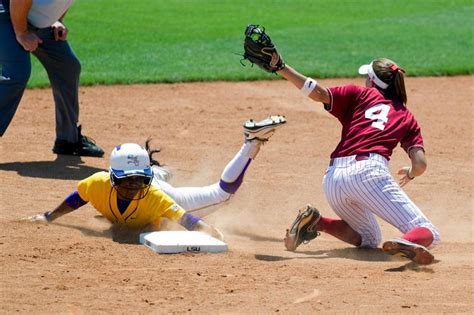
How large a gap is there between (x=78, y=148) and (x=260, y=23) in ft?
28.5

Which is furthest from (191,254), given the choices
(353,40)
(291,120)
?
(353,40)

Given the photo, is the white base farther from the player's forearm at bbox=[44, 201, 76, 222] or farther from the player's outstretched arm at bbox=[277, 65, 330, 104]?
the player's outstretched arm at bbox=[277, 65, 330, 104]

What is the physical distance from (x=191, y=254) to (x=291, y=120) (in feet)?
16.8

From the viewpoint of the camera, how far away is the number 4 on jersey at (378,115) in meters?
6.60

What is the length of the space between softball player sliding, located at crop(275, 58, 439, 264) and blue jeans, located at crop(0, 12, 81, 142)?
9.03 feet

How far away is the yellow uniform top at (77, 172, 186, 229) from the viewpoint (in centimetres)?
664

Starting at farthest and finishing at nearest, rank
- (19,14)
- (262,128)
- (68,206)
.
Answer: (19,14) → (262,128) → (68,206)

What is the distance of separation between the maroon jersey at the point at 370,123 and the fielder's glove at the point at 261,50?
42 centimetres

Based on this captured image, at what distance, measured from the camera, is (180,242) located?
622 centimetres

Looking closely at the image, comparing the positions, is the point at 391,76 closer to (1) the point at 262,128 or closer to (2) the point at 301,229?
(1) the point at 262,128

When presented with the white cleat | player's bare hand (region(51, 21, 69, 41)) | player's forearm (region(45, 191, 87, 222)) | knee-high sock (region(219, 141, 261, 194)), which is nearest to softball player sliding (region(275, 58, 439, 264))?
the white cleat

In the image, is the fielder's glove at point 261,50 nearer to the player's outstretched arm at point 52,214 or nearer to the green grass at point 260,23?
the player's outstretched arm at point 52,214

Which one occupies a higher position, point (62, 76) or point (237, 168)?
point (237, 168)

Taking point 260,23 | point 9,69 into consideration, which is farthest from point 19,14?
point 260,23
